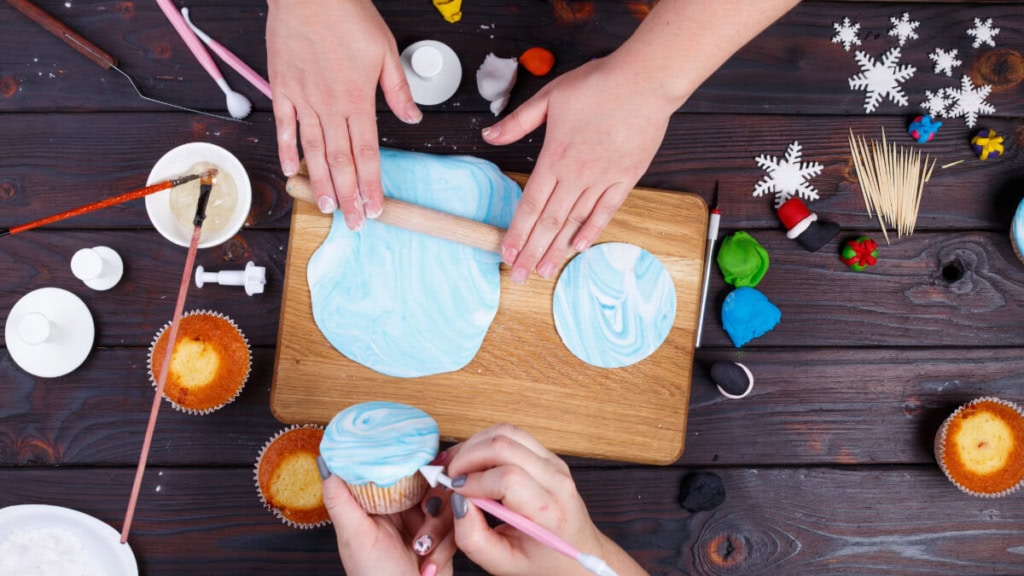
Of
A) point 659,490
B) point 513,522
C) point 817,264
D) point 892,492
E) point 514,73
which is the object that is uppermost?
point 514,73

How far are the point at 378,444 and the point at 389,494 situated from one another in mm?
76

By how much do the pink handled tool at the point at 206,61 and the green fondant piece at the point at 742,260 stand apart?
0.96 meters

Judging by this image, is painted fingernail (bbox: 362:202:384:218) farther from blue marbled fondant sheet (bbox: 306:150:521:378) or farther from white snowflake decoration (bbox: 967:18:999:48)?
white snowflake decoration (bbox: 967:18:999:48)

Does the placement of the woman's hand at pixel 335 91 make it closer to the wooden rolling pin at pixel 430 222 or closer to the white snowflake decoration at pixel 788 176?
the wooden rolling pin at pixel 430 222

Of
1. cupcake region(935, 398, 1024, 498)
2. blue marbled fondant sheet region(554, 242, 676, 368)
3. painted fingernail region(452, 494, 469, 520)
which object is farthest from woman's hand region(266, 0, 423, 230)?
cupcake region(935, 398, 1024, 498)

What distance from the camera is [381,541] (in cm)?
93

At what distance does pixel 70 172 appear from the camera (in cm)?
129

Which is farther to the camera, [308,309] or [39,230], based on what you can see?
[39,230]

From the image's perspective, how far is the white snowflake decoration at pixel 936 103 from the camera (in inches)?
52.4

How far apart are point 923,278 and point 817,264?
22 cm

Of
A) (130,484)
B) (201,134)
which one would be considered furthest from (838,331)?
(130,484)

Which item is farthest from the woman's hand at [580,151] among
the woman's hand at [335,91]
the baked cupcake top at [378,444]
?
the baked cupcake top at [378,444]

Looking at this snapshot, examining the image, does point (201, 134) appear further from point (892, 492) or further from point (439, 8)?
point (892, 492)

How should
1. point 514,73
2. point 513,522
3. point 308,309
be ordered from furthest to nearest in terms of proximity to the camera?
point 514,73
point 308,309
point 513,522
